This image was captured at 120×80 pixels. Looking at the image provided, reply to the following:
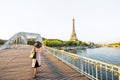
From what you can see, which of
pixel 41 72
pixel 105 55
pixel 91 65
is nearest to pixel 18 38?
pixel 105 55

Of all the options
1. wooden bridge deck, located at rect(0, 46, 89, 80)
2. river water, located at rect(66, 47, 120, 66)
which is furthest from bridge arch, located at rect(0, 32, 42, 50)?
river water, located at rect(66, 47, 120, 66)

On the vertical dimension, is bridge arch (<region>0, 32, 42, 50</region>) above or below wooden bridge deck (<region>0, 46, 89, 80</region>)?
above

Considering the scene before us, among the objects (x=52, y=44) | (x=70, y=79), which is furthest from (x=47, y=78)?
(x=52, y=44)

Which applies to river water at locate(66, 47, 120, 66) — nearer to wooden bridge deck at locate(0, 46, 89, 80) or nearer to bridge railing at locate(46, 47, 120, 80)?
bridge railing at locate(46, 47, 120, 80)

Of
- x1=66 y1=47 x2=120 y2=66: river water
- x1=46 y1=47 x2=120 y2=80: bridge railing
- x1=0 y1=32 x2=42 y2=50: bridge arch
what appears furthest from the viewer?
x1=66 y1=47 x2=120 y2=66: river water

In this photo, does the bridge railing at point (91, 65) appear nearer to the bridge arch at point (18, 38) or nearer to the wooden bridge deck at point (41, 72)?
the wooden bridge deck at point (41, 72)

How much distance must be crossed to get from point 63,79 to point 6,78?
2.48 metres

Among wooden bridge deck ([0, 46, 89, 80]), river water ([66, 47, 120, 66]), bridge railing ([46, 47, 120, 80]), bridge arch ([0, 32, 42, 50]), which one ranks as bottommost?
river water ([66, 47, 120, 66])

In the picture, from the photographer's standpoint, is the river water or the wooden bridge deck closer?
the wooden bridge deck

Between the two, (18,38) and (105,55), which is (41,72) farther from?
(105,55)

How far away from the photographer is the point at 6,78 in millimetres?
6988

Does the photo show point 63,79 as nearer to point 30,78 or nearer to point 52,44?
point 30,78

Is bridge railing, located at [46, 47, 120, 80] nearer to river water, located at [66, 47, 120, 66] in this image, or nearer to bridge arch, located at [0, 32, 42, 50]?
bridge arch, located at [0, 32, 42, 50]

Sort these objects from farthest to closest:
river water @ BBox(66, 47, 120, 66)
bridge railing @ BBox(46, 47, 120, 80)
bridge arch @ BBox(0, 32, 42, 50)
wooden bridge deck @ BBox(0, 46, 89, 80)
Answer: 1. river water @ BBox(66, 47, 120, 66)
2. bridge arch @ BBox(0, 32, 42, 50)
3. wooden bridge deck @ BBox(0, 46, 89, 80)
4. bridge railing @ BBox(46, 47, 120, 80)
